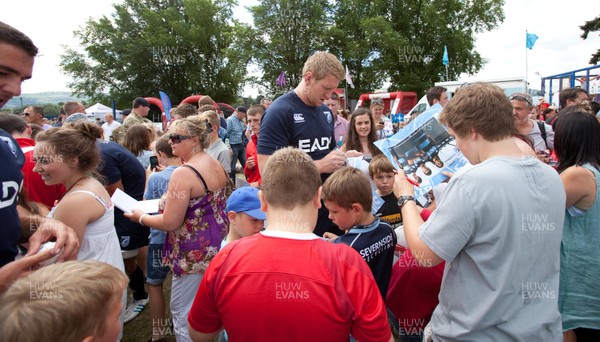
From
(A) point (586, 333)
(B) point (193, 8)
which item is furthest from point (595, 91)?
(B) point (193, 8)

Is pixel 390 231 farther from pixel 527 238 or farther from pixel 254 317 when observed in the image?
pixel 254 317

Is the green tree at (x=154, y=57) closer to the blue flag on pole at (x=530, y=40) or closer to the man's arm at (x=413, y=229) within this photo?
the blue flag on pole at (x=530, y=40)

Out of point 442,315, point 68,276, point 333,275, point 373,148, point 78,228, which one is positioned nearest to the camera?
point 68,276

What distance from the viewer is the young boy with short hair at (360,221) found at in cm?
220

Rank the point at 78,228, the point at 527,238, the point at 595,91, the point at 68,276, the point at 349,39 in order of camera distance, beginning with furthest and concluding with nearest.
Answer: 1. the point at 349,39
2. the point at 595,91
3. the point at 78,228
4. the point at 527,238
5. the point at 68,276

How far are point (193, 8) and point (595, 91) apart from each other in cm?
2998

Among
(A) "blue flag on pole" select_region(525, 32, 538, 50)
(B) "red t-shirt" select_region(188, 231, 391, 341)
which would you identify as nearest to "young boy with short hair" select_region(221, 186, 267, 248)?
(B) "red t-shirt" select_region(188, 231, 391, 341)

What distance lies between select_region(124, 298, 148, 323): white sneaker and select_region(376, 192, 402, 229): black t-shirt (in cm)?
295

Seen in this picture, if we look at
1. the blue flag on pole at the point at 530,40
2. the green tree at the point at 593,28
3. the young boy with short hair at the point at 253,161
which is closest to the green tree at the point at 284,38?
the blue flag on pole at the point at 530,40

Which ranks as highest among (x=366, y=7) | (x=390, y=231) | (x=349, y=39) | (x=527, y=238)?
(x=366, y=7)

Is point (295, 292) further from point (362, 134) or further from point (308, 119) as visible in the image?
point (362, 134)

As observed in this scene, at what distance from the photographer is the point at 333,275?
138cm

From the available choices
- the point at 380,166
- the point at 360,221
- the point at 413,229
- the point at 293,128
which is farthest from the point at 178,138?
the point at 413,229

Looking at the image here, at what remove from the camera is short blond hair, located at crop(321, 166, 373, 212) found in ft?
7.27
